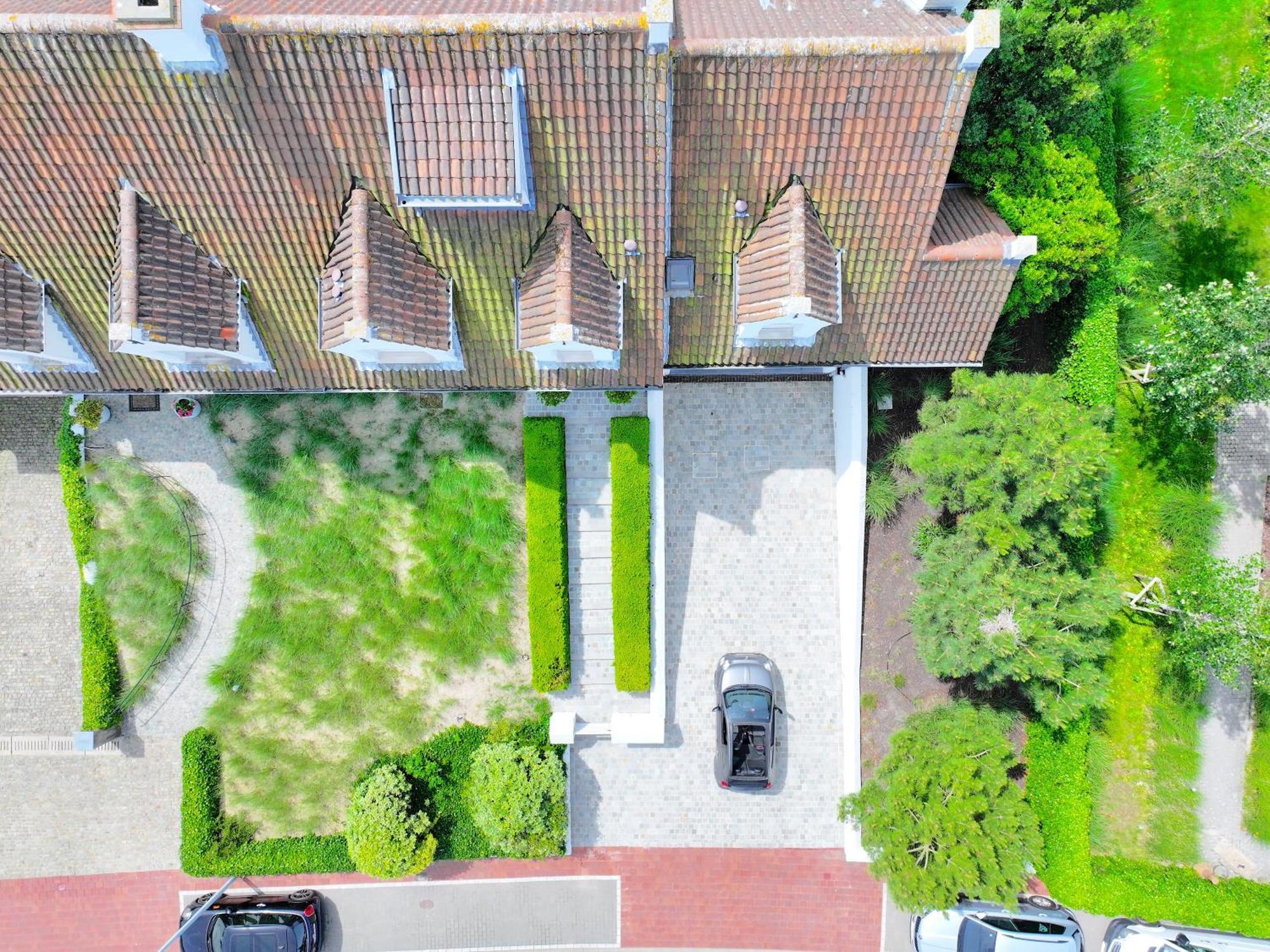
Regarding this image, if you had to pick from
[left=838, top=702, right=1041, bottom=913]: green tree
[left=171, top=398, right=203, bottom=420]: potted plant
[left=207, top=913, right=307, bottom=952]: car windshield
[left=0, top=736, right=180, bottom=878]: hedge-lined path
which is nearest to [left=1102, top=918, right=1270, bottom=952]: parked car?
[left=838, top=702, right=1041, bottom=913]: green tree

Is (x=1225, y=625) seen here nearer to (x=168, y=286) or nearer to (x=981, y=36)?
(x=981, y=36)

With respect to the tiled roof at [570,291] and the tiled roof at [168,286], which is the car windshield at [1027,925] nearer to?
the tiled roof at [570,291]

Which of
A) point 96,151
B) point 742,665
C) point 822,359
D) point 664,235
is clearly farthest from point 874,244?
point 96,151

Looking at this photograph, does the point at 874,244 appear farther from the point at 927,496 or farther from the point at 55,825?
the point at 55,825

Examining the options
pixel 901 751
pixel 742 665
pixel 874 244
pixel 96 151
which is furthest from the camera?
pixel 742 665

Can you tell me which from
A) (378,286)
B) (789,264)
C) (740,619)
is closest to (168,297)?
(378,286)
